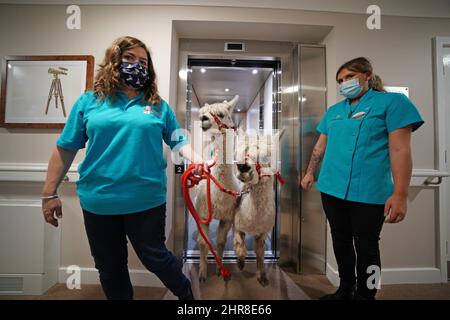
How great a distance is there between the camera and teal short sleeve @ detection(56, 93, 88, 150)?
30.9 inches

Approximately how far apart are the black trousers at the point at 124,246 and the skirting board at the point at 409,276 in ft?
3.48

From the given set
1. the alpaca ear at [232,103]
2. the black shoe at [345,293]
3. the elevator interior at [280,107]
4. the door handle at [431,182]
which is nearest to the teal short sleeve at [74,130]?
the elevator interior at [280,107]

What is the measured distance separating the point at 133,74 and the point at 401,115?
1213 mm

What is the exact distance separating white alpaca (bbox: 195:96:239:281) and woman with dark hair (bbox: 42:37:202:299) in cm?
18

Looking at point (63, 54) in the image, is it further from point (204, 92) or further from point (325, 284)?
point (325, 284)

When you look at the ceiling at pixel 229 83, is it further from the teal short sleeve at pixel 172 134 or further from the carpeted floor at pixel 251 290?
the carpeted floor at pixel 251 290

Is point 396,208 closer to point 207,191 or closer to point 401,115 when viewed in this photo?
point 401,115

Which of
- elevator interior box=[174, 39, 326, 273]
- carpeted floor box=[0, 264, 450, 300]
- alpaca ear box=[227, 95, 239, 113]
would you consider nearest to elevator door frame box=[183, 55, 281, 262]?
elevator interior box=[174, 39, 326, 273]

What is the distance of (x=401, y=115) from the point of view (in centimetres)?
77

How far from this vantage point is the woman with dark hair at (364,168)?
0.77 metres

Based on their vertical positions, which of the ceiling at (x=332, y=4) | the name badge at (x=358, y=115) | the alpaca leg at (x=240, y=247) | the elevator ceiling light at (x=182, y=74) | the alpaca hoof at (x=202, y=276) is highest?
the ceiling at (x=332, y=4)

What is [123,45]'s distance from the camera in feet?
2.71
